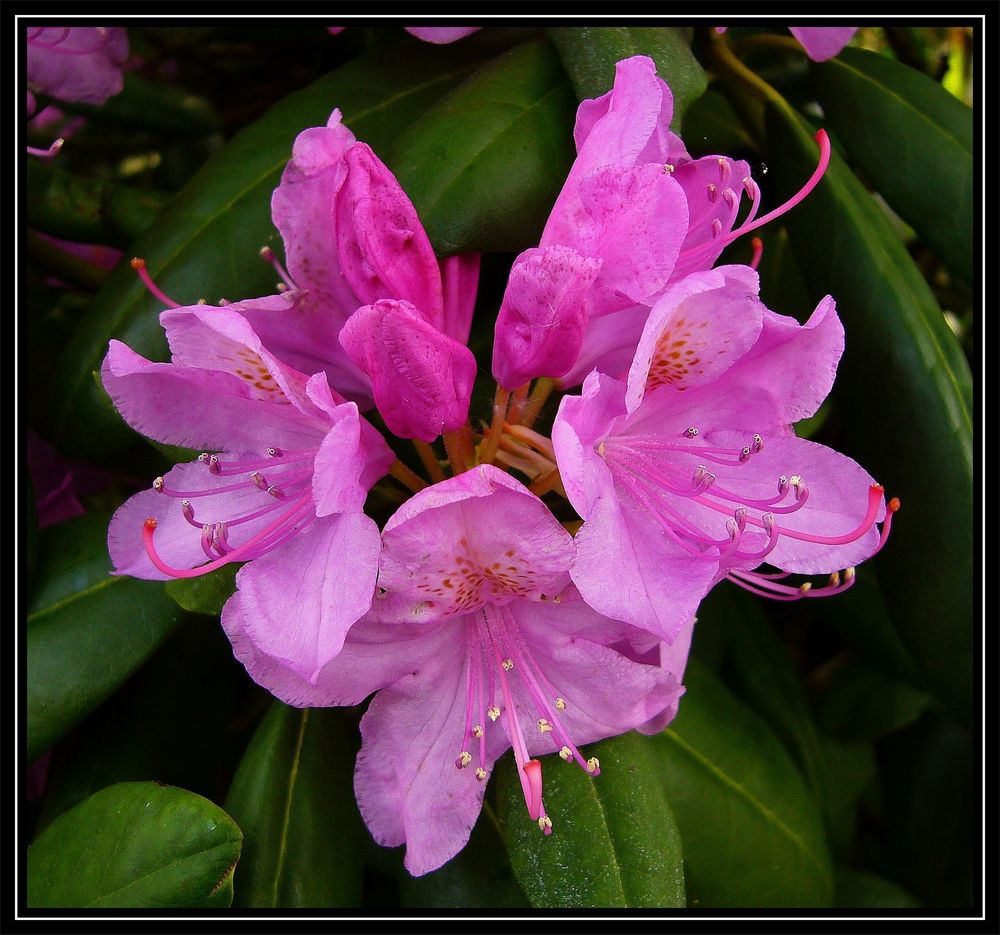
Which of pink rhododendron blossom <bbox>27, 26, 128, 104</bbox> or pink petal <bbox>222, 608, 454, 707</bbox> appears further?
→ pink rhododendron blossom <bbox>27, 26, 128, 104</bbox>

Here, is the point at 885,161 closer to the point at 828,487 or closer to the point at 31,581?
the point at 828,487

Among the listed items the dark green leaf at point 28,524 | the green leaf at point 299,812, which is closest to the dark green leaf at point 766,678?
the green leaf at point 299,812

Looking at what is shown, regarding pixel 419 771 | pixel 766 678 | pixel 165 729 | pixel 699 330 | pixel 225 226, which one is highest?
pixel 699 330

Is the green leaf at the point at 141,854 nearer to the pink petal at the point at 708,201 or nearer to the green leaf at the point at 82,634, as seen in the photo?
the green leaf at the point at 82,634

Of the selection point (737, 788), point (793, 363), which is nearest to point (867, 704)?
point (737, 788)

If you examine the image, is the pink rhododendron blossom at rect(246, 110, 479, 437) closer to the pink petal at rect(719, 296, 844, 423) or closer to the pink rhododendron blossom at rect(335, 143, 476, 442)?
the pink rhododendron blossom at rect(335, 143, 476, 442)

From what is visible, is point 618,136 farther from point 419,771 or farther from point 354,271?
point 419,771

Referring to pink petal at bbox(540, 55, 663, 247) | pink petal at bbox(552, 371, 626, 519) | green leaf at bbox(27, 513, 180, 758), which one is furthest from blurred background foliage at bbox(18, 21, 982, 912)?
pink petal at bbox(552, 371, 626, 519)
